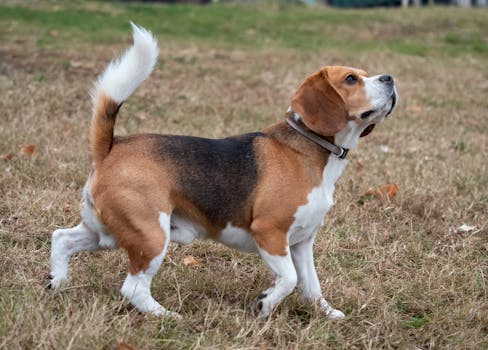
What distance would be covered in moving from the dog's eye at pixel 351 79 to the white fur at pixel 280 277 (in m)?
0.99

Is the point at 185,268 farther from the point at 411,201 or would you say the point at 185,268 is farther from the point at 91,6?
the point at 91,6

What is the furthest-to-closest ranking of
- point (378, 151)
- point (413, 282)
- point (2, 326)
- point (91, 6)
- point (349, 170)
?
1. point (91, 6)
2. point (378, 151)
3. point (349, 170)
4. point (413, 282)
5. point (2, 326)

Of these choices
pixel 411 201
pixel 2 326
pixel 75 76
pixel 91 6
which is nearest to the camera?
pixel 2 326

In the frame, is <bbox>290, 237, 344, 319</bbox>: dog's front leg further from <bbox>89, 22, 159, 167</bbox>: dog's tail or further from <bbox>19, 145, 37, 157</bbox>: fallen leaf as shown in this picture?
<bbox>19, 145, 37, 157</bbox>: fallen leaf

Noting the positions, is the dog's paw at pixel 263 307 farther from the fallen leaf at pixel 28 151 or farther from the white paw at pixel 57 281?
the fallen leaf at pixel 28 151

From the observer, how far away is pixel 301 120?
3818 mm

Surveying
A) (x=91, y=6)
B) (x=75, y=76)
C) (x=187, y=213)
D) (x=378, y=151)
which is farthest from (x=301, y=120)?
(x=91, y=6)

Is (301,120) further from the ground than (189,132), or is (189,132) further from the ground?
(301,120)

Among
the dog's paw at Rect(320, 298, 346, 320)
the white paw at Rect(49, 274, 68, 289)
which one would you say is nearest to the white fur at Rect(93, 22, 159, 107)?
the white paw at Rect(49, 274, 68, 289)

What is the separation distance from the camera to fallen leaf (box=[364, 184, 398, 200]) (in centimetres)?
568

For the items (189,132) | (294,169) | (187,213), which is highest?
(294,169)

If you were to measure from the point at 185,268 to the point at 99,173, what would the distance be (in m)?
1.02

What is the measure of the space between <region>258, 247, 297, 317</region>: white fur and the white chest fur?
0.16 m

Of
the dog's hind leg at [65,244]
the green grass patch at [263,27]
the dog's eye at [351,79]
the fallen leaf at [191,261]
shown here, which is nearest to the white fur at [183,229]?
the dog's hind leg at [65,244]
